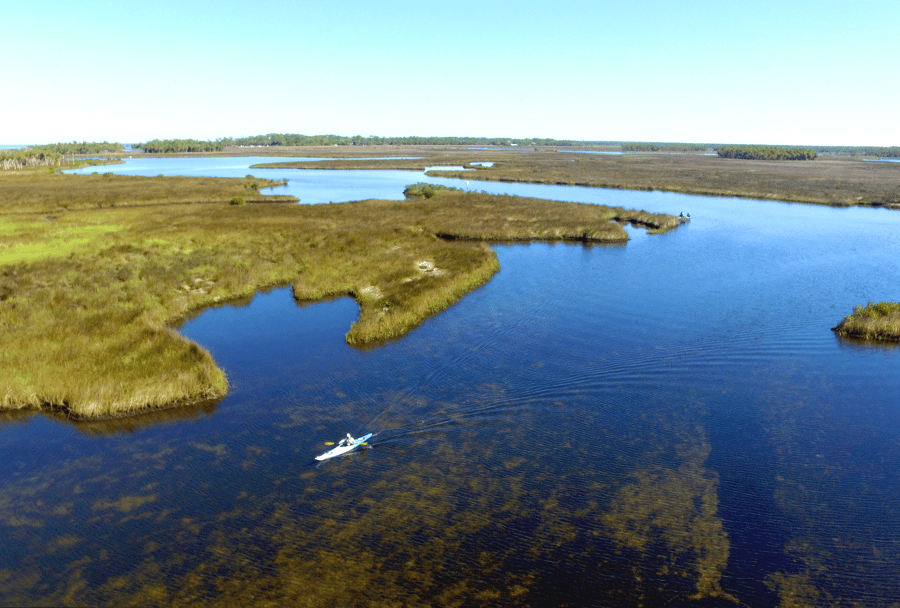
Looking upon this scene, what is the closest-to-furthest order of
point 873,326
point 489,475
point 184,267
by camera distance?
point 489,475 < point 873,326 < point 184,267

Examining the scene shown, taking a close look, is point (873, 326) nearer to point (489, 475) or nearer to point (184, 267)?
point (489, 475)

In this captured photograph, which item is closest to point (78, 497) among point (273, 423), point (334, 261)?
point (273, 423)

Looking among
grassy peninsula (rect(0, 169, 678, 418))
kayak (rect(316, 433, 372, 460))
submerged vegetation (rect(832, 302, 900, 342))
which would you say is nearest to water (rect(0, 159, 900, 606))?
kayak (rect(316, 433, 372, 460))

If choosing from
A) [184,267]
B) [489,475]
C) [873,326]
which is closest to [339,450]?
[489,475]

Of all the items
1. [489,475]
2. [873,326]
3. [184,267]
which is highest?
[184,267]

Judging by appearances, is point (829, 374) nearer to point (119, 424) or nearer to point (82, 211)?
point (119, 424)

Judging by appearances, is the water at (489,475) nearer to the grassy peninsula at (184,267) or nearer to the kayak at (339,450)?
the kayak at (339,450)

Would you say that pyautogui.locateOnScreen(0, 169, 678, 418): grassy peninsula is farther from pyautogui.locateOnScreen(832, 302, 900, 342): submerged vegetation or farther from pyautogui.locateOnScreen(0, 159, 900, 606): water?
pyautogui.locateOnScreen(832, 302, 900, 342): submerged vegetation
